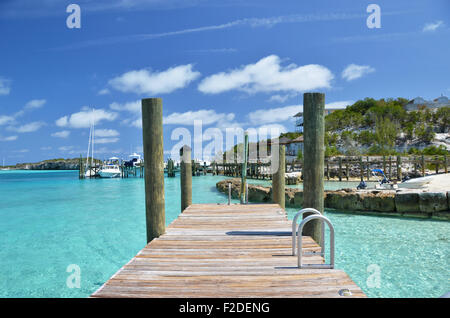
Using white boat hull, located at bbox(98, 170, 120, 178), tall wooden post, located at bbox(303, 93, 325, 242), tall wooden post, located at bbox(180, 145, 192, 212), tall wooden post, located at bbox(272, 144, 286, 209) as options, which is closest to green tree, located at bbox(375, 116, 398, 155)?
white boat hull, located at bbox(98, 170, 120, 178)

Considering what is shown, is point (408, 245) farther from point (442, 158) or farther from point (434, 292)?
point (442, 158)

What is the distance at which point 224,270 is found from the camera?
3232 millimetres

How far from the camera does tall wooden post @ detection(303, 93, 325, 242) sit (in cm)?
411

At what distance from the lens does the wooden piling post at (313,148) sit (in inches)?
162

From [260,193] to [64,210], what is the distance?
44.2 feet

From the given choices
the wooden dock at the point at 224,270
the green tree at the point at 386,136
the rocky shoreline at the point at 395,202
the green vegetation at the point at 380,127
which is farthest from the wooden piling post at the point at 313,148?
the green tree at the point at 386,136

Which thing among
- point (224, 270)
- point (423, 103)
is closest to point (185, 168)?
point (224, 270)

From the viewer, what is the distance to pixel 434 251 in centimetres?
827

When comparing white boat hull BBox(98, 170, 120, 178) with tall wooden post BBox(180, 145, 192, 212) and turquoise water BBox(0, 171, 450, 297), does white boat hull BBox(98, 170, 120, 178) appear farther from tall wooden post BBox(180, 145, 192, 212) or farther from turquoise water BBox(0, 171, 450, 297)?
tall wooden post BBox(180, 145, 192, 212)

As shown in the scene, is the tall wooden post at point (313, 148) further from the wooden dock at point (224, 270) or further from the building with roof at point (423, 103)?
the building with roof at point (423, 103)

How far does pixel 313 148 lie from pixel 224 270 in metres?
2.09

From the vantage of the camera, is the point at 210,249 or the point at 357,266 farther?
the point at 357,266

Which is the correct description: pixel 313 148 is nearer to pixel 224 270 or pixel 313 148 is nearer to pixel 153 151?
pixel 224 270

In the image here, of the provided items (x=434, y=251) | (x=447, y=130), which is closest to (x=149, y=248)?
(x=434, y=251)
